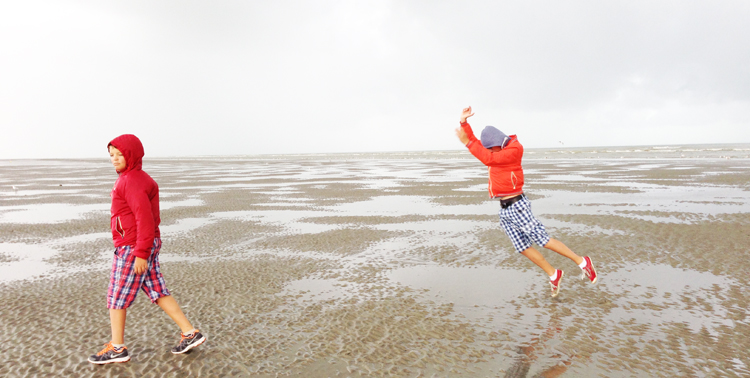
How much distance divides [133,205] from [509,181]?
382 centimetres

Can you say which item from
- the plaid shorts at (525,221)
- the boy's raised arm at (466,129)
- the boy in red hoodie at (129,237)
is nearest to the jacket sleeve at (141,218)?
the boy in red hoodie at (129,237)

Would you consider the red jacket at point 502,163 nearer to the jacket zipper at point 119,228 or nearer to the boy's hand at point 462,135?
the boy's hand at point 462,135

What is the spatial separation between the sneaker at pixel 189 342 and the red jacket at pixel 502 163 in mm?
3328

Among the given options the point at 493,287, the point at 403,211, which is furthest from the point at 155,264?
the point at 403,211

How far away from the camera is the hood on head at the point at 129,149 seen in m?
3.57

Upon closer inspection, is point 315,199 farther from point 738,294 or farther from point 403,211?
point 738,294

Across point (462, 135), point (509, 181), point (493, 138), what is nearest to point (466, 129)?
point (462, 135)

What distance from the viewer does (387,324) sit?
4676 mm

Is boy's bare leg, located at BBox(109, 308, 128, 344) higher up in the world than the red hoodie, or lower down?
lower down

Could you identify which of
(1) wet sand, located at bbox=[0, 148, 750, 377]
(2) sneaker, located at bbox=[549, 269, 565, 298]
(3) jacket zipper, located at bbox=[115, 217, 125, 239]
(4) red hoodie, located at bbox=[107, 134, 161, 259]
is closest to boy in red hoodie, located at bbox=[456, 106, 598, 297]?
(2) sneaker, located at bbox=[549, 269, 565, 298]

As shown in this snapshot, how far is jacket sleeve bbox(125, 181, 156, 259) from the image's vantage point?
356 centimetres

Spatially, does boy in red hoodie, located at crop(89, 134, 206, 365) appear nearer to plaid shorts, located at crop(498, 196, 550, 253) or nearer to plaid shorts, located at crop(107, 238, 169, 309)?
plaid shorts, located at crop(107, 238, 169, 309)

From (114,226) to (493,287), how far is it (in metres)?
4.55

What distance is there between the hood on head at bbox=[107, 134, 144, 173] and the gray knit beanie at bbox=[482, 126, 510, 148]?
3.58 meters
